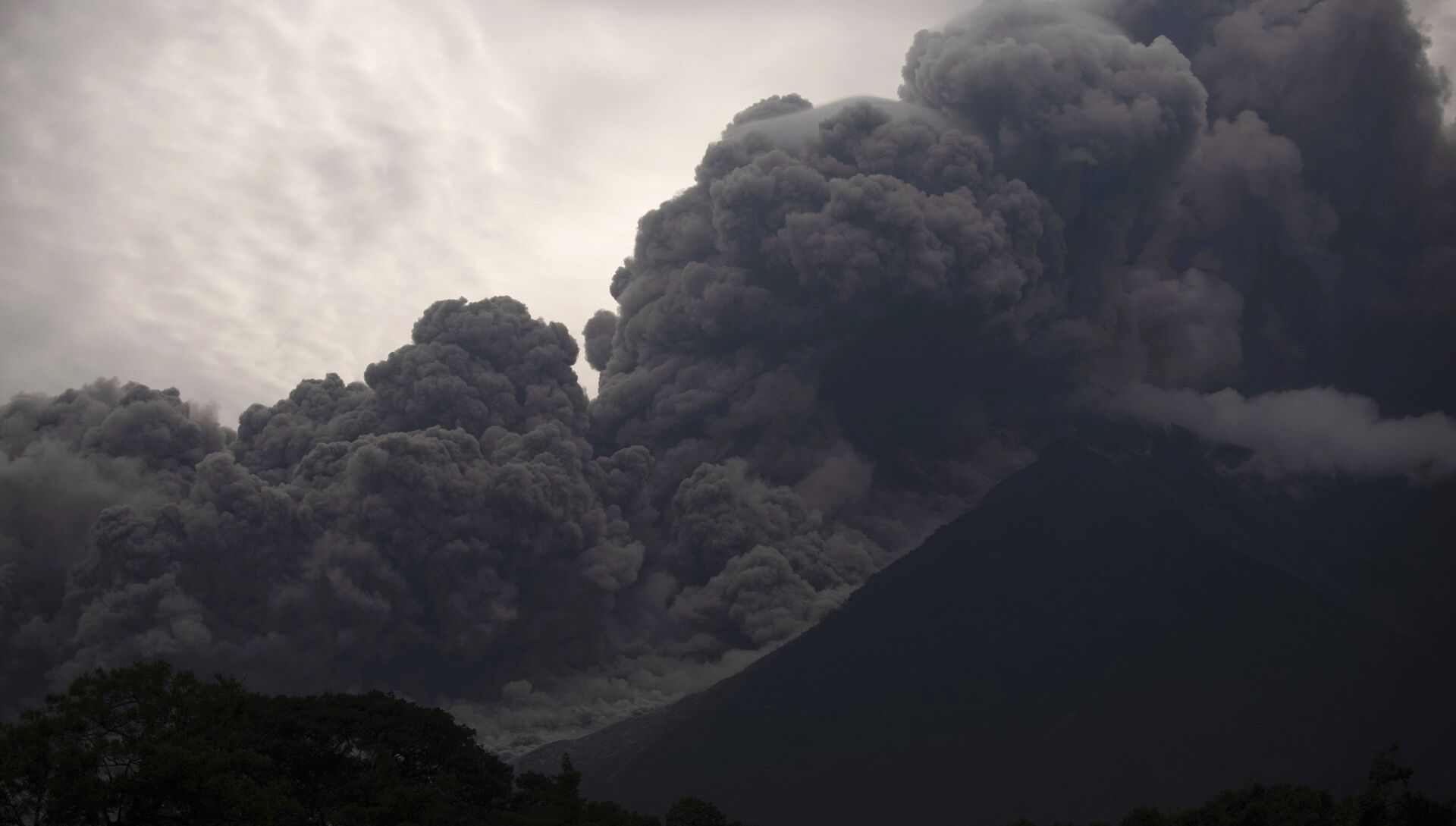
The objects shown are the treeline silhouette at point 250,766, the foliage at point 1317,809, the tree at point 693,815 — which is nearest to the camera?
the treeline silhouette at point 250,766

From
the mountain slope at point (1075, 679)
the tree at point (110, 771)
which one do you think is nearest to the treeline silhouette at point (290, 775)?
the tree at point (110, 771)

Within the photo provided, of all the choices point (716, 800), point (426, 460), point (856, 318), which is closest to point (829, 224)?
point (856, 318)

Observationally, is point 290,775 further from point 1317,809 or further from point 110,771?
point 1317,809

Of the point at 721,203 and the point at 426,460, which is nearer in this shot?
the point at 426,460

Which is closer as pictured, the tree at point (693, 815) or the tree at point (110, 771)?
the tree at point (110, 771)

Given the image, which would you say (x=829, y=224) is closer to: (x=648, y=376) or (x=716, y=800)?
(x=648, y=376)

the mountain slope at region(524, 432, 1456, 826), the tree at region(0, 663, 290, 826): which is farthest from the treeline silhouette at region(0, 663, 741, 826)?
the mountain slope at region(524, 432, 1456, 826)

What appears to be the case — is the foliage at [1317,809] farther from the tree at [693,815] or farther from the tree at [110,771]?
the tree at [110,771]

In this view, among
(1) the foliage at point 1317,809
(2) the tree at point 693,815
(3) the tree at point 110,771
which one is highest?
(3) the tree at point 110,771
